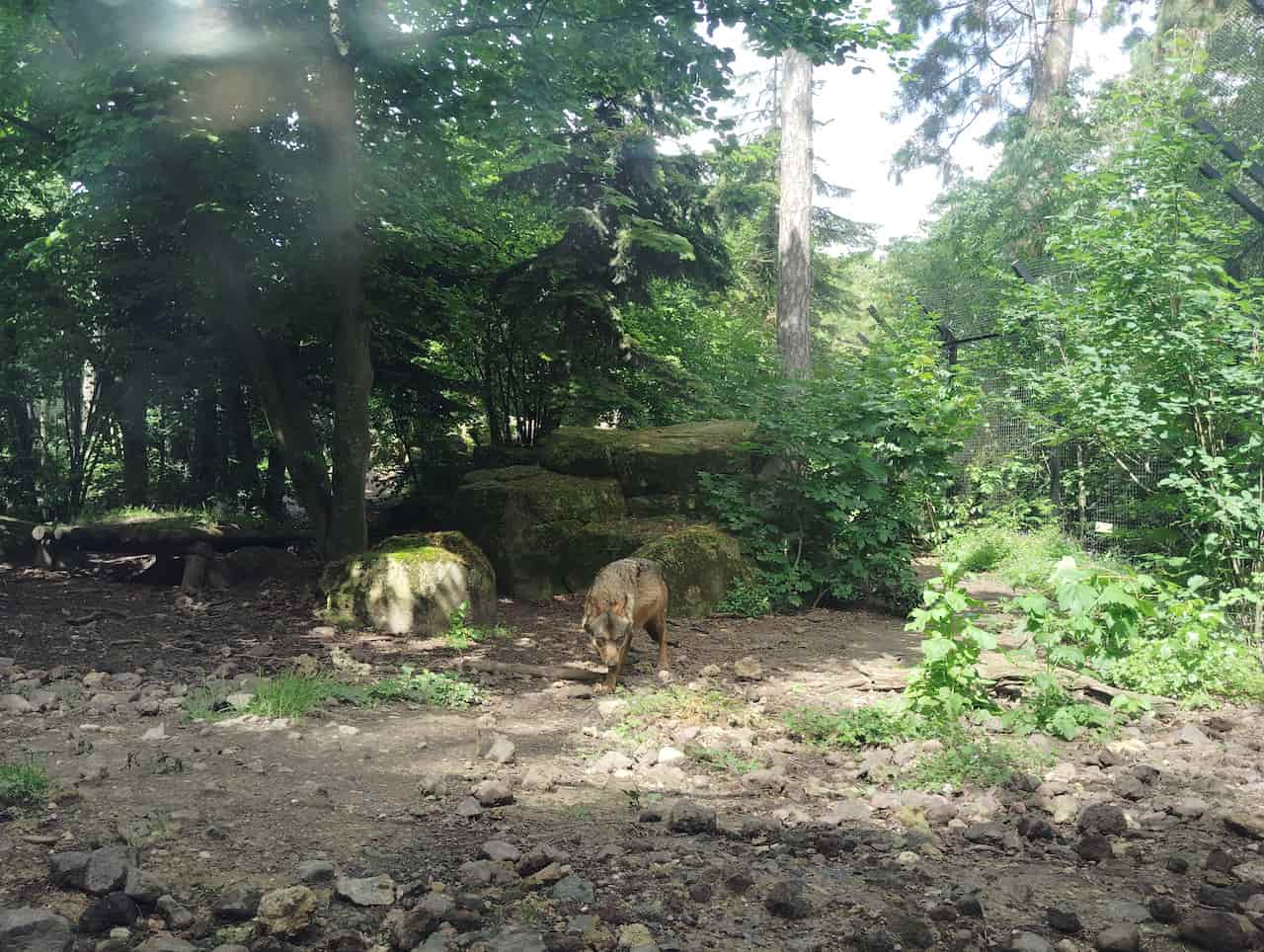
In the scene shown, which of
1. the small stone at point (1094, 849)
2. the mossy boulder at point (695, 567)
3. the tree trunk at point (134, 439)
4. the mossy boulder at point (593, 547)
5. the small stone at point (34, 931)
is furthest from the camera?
the tree trunk at point (134, 439)

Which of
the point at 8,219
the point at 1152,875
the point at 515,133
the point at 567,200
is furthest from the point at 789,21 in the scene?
the point at 8,219

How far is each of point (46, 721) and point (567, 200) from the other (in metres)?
9.50

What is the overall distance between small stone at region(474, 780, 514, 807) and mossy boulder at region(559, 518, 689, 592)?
19.5 ft

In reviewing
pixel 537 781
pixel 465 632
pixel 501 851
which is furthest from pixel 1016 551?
pixel 501 851

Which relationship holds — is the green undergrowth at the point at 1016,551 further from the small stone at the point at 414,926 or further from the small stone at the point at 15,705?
the small stone at the point at 414,926

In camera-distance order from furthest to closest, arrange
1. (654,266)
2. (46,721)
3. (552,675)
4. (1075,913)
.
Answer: (654,266)
(552,675)
(46,721)
(1075,913)

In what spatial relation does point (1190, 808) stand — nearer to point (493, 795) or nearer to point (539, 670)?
point (493, 795)

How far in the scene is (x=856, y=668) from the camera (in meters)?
6.99

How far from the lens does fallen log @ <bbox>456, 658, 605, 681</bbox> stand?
6789 millimetres

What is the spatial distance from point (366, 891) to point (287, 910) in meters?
0.28

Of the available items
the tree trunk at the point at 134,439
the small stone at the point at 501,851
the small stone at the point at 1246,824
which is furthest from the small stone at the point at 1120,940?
the tree trunk at the point at 134,439

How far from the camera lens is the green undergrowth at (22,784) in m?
3.56

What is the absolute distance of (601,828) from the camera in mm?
3752

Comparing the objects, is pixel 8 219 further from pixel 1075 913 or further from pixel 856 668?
pixel 1075 913
